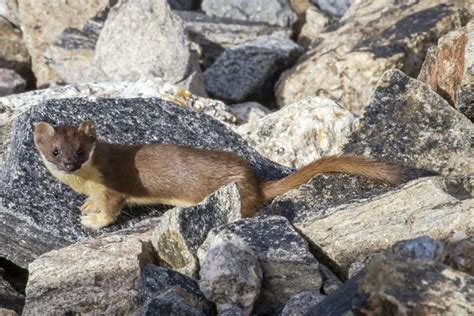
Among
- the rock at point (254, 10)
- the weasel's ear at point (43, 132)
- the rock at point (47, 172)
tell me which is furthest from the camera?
the rock at point (254, 10)

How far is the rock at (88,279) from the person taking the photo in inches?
156

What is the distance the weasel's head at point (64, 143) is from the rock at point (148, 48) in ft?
7.04

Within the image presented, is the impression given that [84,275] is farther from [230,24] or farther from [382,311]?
[230,24]

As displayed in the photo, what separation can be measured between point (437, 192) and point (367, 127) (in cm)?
105

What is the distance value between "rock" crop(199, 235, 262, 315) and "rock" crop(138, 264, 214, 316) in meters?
0.05

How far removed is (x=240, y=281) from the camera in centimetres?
373

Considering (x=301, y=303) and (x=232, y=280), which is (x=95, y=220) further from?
(x=301, y=303)

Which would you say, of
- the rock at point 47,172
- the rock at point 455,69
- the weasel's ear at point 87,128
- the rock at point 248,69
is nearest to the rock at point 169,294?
the rock at point 47,172

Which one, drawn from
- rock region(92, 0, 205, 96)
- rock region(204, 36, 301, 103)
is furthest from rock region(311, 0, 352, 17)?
rock region(92, 0, 205, 96)

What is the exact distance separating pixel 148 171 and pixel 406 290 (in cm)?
230

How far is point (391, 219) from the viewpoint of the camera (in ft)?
13.7

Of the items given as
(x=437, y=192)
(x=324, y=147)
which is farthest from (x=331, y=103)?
(x=437, y=192)

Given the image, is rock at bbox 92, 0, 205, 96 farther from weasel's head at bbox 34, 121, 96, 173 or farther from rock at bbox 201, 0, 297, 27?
weasel's head at bbox 34, 121, 96, 173

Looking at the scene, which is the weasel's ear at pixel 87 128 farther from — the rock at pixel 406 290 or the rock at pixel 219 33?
the rock at pixel 219 33
